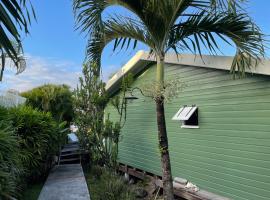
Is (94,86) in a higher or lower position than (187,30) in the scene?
lower

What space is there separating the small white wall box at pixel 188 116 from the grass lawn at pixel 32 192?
13.6 feet

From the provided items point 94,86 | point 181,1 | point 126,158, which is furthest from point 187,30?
point 126,158

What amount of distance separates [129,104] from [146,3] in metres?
5.39

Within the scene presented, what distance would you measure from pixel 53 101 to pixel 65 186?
1074cm

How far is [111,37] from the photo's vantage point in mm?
7012

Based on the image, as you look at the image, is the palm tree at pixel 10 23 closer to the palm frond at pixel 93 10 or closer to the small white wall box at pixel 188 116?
the palm frond at pixel 93 10

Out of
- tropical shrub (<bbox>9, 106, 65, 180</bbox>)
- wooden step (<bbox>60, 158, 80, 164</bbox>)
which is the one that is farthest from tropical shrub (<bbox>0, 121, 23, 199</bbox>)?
wooden step (<bbox>60, 158, 80, 164</bbox>)

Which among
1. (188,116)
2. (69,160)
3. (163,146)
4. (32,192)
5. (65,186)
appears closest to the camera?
(163,146)

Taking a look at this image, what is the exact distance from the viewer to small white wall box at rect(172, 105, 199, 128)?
7228 millimetres

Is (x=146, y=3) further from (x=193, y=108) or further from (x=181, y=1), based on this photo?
(x=193, y=108)

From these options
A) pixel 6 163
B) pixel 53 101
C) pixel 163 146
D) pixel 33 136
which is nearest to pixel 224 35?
pixel 163 146

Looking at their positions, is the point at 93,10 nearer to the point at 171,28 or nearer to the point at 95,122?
the point at 171,28

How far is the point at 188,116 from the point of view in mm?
7141

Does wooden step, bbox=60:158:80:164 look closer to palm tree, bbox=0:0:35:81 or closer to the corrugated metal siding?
the corrugated metal siding
